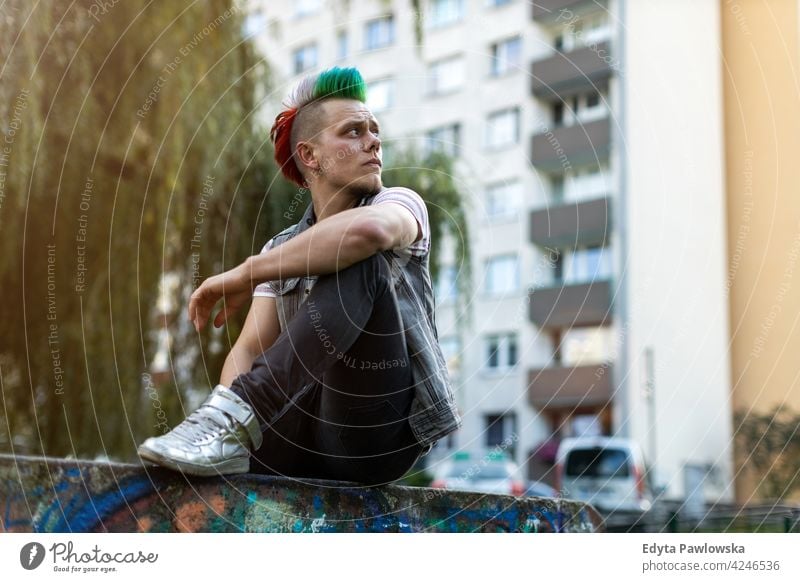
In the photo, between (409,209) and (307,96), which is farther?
A: (307,96)

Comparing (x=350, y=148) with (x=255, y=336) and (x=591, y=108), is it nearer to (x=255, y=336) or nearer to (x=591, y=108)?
(x=255, y=336)

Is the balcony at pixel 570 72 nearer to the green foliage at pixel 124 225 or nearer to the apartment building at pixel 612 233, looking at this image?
the apartment building at pixel 612 233

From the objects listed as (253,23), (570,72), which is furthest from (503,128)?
(253,23)

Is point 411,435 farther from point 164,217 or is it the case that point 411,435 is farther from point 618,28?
point 618,28

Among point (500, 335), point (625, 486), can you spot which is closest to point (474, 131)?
point (500, 335)

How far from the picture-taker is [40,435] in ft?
16.3

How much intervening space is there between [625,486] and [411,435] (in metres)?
9.57

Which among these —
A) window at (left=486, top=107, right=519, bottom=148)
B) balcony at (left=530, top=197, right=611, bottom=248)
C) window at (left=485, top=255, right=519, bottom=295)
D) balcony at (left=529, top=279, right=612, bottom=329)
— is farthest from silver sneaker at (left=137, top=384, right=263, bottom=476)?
balcony at (left=529, top=279, right=612, bottom=329)

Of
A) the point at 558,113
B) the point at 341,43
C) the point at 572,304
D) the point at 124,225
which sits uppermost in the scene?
the point at 558,113

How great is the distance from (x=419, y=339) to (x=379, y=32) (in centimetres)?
750

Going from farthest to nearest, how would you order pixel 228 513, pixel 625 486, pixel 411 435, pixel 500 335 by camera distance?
pixel 500 335 → pixel 625 486 → pixel 411 435 → pixel 228 513

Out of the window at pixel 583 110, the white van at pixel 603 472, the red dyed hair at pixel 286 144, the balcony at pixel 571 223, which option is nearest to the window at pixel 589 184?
the balcony at pixel 571 223

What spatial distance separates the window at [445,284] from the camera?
690 cm

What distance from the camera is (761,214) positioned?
1503cm
